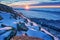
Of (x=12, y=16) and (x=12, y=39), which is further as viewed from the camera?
(x=12, y=16)

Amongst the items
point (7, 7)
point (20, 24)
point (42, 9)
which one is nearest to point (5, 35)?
point (20, 24)

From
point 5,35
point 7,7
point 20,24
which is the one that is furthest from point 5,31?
point 7,7

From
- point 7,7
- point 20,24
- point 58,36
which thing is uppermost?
point 7,7

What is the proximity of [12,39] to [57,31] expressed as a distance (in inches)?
36.1

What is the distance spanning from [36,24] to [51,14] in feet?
1.29

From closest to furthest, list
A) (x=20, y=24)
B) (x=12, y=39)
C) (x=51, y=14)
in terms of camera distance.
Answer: (x=12, y=39)
(x=20, y=24)
(x=51, y=14)

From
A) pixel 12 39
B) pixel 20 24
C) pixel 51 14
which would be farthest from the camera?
pixel 51 14

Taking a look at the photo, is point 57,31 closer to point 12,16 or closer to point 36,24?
point 36,24

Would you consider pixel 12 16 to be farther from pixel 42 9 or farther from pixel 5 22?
pixel 42 9

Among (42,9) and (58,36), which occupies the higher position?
(42,9)

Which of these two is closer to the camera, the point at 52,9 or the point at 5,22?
the point at 5,22

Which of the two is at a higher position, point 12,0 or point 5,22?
point 12,0

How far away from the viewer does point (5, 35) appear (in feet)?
10.5

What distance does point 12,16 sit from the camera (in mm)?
3537
